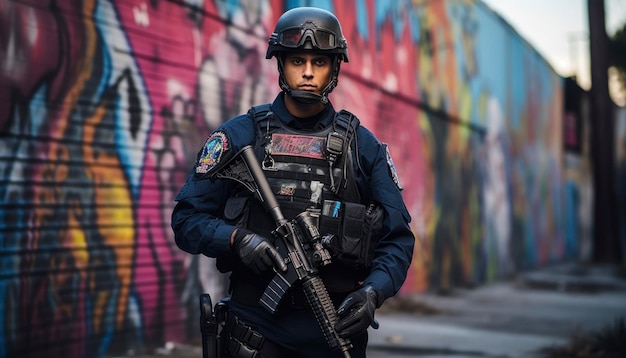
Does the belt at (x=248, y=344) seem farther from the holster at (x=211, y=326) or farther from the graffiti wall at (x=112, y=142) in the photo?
the graffiti wall at (x=112, y=142)

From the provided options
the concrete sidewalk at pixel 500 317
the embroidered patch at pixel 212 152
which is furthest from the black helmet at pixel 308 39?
the concrete sidewalk at pixel 500 317

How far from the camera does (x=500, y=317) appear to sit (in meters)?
11.8

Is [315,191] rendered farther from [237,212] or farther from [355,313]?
[355,313]

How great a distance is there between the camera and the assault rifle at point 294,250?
3.15 meters

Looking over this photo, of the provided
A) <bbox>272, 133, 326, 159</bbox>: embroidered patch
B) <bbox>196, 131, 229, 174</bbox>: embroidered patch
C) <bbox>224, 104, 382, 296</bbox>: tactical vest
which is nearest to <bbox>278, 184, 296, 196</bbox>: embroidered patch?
<bbox>224, 104, 382, 296</bbox>: tactical vest

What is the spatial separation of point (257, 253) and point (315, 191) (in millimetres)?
388

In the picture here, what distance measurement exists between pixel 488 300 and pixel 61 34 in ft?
32.2

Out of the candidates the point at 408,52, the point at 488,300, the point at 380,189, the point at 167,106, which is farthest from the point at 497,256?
the point at 380,189

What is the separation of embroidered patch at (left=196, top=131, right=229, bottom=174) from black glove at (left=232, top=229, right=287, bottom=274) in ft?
1.03

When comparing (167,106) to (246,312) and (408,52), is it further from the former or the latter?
(408,52)

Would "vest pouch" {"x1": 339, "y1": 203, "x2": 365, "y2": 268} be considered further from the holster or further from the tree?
the tree

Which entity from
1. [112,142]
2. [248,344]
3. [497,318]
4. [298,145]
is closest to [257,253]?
[248,344]

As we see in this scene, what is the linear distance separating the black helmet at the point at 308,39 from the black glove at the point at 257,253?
1.90 feet

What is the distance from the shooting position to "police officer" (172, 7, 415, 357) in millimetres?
3305
